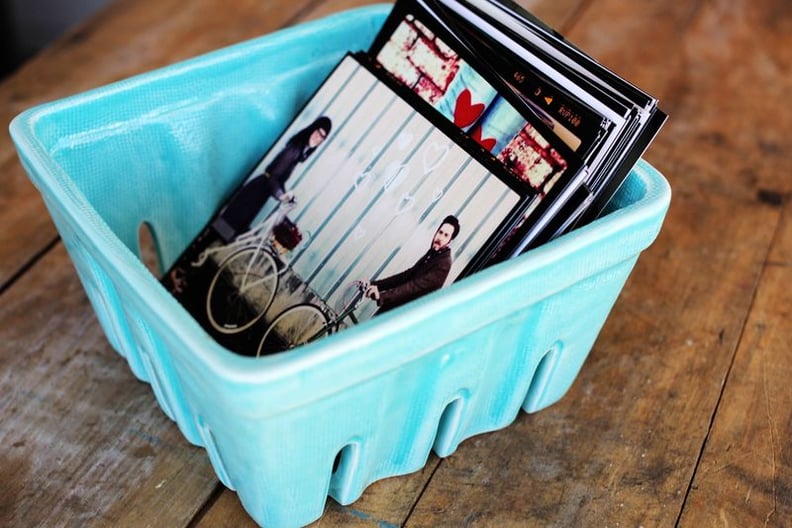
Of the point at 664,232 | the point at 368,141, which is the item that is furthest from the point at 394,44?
the point at 664,232

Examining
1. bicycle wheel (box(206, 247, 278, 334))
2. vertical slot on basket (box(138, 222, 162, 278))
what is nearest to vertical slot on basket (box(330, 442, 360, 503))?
bicycle wheel (box(206, 247, 278, 334))

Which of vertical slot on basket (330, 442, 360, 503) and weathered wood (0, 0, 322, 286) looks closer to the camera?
vertical slot on basket (330, 442, 360, 503)

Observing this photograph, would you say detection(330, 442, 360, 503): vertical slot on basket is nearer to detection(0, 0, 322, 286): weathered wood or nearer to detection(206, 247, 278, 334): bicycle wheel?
detection(206, 247, 278, 334): bicycle wheel

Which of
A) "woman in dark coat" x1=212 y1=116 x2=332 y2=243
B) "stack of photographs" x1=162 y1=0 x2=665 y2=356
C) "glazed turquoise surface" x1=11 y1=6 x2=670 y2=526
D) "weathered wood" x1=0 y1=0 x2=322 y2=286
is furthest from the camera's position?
"weathered wood" x1=0 y1=0 x2=322 y2=286

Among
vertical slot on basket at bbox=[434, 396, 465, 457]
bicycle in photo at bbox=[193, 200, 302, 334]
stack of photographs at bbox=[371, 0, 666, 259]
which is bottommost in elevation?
bicycle in photo at bbox=[193, 200, 302, 334]

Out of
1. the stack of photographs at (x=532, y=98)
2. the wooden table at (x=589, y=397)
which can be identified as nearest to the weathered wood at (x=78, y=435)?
the wooden table at (x=589, y=397)

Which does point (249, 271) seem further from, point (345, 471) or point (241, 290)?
point (345, 471)

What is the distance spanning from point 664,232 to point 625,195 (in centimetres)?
24

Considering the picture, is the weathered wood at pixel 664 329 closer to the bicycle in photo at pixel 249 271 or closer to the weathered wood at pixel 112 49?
the bicycle in photo at pixel 249 271

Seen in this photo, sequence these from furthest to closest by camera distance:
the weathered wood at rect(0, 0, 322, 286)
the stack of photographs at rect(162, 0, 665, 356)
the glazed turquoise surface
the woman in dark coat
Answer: the weathered wood at rect(0, 0, 322, 286)
the woman in dark coat
the stack of photographs at rect(162, 0, 665, 356)
the glazed turquoise surface

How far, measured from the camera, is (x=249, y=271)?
62 centimetres

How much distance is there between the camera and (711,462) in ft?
1.93

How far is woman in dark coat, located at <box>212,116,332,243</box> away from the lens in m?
0.63

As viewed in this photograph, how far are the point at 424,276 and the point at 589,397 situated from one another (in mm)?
158
